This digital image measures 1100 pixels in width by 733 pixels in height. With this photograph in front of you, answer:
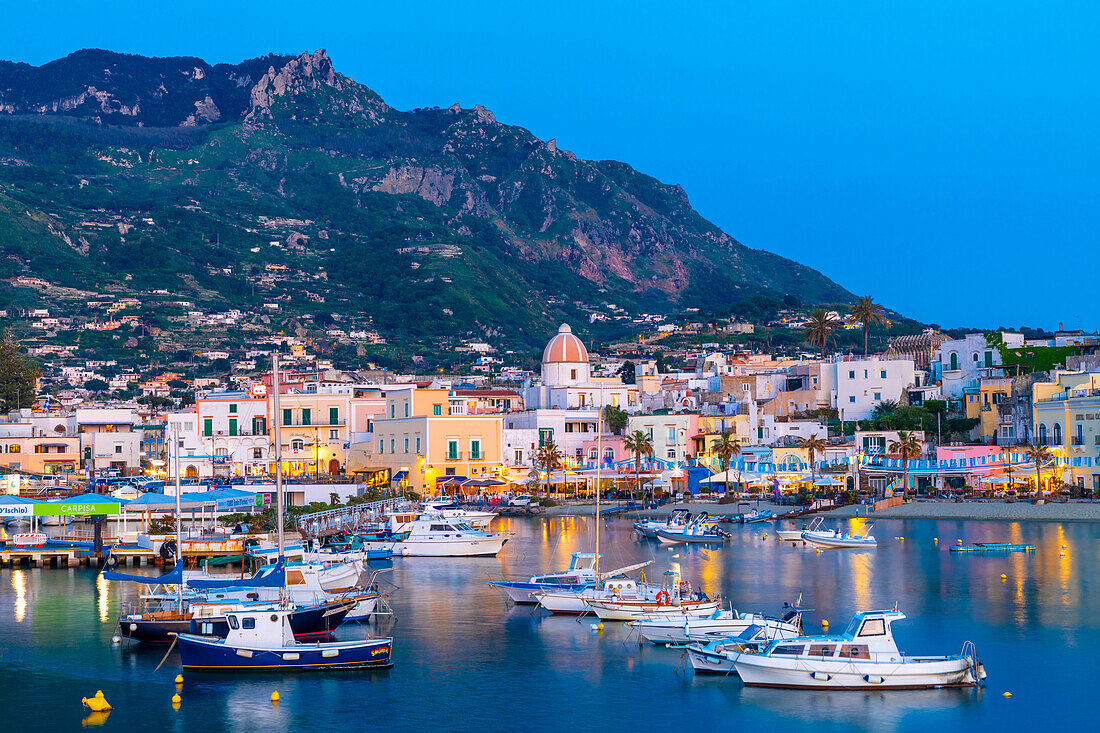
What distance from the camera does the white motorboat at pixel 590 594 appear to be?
1534 inches

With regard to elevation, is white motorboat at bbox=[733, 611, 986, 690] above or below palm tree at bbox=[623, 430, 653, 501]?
below

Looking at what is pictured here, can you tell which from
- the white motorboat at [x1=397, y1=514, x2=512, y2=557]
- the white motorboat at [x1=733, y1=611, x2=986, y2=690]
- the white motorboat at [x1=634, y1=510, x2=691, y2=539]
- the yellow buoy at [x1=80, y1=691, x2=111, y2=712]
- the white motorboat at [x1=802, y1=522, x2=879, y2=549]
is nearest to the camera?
the white motorboat at [x1=733, y1=611, x2=986, y2=690]

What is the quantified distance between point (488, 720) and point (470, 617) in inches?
484

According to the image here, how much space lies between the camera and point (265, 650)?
106 ft

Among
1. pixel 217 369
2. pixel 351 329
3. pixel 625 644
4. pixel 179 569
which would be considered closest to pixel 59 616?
pixel 179 569

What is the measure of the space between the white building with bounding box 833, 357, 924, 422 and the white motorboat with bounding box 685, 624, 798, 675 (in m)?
66.0

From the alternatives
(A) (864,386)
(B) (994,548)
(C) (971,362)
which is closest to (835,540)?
(B) (994,548)

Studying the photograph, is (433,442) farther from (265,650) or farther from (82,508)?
(265,650)

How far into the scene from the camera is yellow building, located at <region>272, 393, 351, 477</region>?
90.1m

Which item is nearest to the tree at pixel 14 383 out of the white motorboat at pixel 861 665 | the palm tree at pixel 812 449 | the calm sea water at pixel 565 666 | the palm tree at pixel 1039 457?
the calm sea water at pixel 565 666

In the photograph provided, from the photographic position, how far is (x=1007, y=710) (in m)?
28.8

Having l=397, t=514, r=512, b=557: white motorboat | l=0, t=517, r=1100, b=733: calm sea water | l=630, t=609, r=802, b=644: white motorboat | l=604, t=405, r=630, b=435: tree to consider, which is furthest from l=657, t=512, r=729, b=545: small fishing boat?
l=604, t=405, r=630, b=435: tree

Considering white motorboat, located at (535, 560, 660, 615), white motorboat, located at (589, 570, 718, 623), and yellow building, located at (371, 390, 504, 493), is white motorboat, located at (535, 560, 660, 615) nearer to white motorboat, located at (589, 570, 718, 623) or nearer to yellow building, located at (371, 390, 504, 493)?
white motorboat, located at (589, 570, 718, 623)

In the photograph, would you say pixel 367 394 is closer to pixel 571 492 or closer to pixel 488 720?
pixel 571 492
